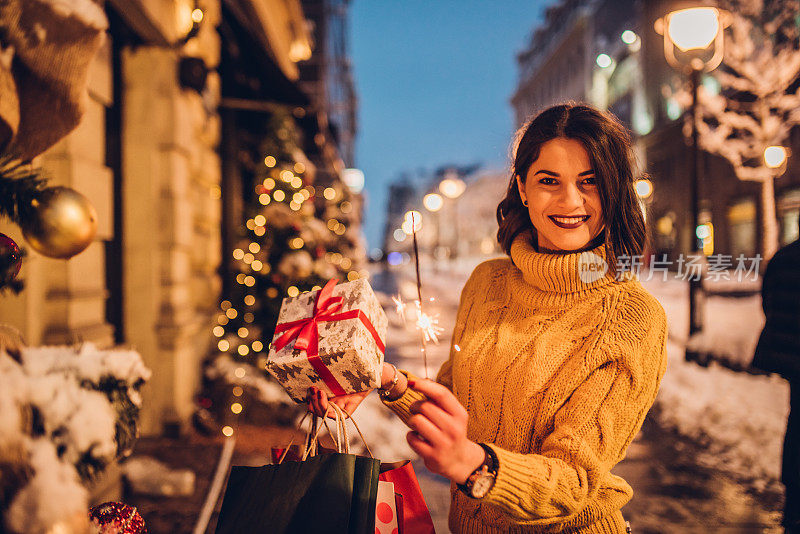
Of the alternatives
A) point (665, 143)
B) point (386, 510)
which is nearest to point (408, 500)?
point (386, 510)

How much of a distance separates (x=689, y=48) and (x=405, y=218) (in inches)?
262

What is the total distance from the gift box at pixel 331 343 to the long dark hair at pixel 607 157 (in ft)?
2.48

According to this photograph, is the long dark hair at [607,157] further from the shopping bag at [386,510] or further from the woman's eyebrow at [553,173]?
the shopping bag at [386,510]

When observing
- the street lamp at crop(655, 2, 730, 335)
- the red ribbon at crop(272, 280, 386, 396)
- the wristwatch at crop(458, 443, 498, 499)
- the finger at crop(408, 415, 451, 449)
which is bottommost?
the wristwatch at crop(458, 443, 498, 499)

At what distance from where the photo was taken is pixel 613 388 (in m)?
1.40

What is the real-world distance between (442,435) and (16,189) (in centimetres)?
128

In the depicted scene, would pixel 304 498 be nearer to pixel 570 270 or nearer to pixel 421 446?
pixel 421 446

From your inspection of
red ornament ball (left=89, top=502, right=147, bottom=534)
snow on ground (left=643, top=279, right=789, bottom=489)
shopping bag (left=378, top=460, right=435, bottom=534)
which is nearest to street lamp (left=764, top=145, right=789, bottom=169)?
snow on ground (left=643, top=279, right=789, bottom=489)

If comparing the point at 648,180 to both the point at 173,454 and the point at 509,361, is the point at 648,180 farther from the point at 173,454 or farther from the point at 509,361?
the point at 173,454

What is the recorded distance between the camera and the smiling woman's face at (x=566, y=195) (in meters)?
1.57

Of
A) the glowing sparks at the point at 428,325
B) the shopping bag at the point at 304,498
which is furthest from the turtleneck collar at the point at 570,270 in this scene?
the shopping bag at the point at 304,498

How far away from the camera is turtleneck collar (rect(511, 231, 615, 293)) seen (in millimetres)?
1574

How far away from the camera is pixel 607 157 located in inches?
61.7

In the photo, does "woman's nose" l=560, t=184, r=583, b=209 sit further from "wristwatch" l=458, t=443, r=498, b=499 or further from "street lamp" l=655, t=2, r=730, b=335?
"street lamp" l=655, t=2, r=730, b=335
